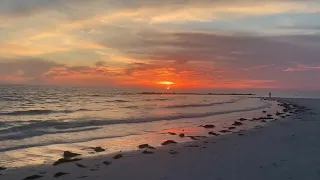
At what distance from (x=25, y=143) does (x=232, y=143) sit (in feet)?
31.5

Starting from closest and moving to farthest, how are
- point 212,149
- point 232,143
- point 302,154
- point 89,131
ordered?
point 302,154
point 212,149
point 232,143
point 89,131

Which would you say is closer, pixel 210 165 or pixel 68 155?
pixel 210 165

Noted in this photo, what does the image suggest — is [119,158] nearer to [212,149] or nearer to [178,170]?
[178,170]

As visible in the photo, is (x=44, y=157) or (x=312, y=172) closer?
(x=312, y=172)

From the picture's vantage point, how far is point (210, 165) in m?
10.6

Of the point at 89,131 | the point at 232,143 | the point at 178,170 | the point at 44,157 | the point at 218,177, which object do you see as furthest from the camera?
the point at 89,131

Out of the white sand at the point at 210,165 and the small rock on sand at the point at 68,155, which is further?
the small rock on sand at the point at 68,155

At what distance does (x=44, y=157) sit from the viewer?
41.7 feet

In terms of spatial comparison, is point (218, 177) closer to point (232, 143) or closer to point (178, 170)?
point (178, 170)

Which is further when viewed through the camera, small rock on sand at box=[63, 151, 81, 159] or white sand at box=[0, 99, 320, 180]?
small rock on sand at box=[63, 151, 81, 159]

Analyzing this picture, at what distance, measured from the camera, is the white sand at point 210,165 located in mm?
9328

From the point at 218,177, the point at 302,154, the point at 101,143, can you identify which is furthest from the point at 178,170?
the point at 101,143

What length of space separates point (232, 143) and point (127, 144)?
4.76 m

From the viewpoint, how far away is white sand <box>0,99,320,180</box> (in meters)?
9.33
